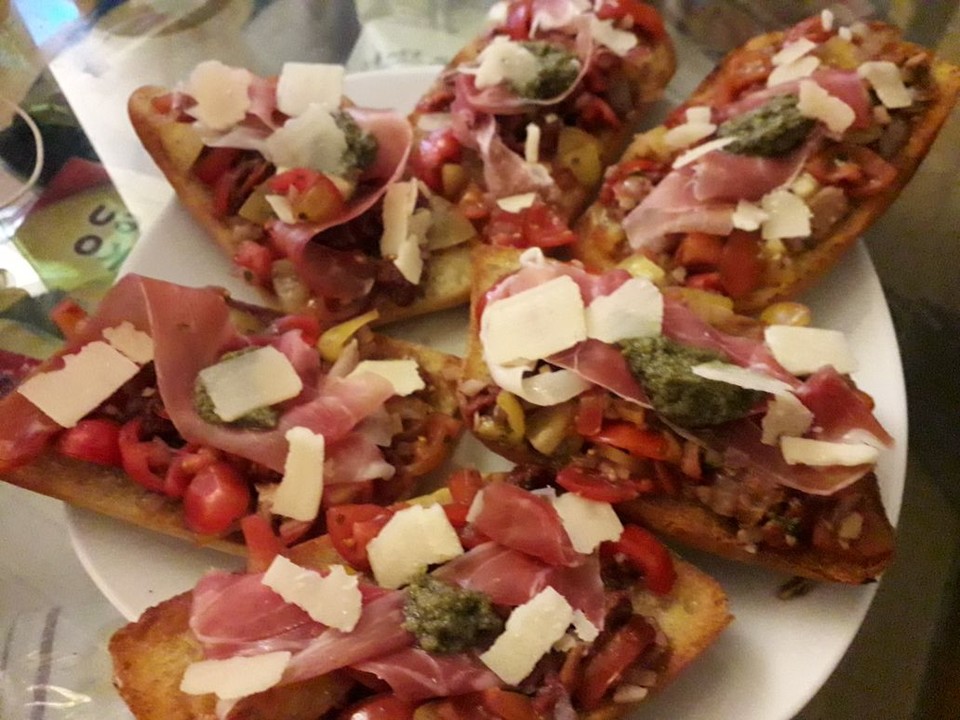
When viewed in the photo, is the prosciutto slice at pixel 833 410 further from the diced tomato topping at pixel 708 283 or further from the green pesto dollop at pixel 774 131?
the green pesto dollop at pixel 774 131

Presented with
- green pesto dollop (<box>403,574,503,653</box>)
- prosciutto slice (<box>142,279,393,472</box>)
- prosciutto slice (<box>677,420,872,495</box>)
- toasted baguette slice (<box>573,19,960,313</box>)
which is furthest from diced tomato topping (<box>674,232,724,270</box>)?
green pesto dollop (<box>403,574,503,653</box>)

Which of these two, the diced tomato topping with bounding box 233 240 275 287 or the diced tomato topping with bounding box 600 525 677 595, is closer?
the diced tomato topping with bounding box 600 525 677 595

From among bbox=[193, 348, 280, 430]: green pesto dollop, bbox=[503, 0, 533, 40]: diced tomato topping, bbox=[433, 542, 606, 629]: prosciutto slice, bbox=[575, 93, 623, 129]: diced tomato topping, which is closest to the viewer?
bbox=[433, 542, 606, 629]: prosciutto slice

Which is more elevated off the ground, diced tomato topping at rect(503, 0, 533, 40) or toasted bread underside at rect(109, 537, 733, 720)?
diced tomato topping at rect(503, 0, 533, 40)

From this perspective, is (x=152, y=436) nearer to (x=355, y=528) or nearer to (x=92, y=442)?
(x=92, y=442)

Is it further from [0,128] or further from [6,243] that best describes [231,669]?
[0,128]

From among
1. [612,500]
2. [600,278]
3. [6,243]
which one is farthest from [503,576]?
[6,243]

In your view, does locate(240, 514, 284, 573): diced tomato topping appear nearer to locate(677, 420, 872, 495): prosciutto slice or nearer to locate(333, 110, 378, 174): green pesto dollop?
locate(677, 420, 872, 495): prosciutto slice
